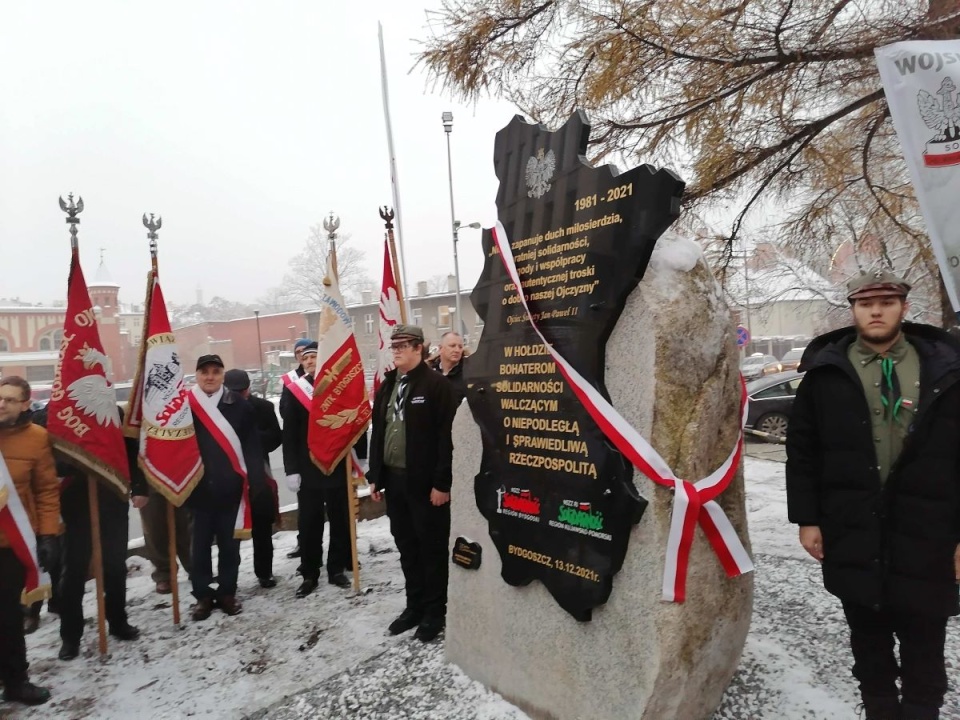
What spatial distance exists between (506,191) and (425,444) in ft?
4.90

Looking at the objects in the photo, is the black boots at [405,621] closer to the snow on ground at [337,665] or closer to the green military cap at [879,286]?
the snow on ground at [337,665]

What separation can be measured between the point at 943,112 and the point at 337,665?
3.73 m

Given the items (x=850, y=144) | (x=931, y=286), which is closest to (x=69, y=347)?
(x=850, y=144)

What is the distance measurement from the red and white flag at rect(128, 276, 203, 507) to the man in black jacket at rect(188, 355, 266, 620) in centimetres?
14

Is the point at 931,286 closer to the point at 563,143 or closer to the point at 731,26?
the point at 731,26

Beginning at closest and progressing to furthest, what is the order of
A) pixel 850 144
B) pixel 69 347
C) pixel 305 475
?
pixel 69 347
pixel 850 144
pixel 305 475

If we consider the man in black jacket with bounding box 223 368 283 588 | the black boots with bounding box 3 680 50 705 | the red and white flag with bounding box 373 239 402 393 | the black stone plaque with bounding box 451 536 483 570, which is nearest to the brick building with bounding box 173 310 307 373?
the red and white flag with bounding box 373 239 402 393

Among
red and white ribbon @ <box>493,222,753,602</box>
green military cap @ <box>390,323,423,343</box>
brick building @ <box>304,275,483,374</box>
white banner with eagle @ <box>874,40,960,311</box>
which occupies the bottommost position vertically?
red and white ribbon @ <box>493,222,753,602</box>

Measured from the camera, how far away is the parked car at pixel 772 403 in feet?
34.6

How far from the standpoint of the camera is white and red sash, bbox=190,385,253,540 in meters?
4.25

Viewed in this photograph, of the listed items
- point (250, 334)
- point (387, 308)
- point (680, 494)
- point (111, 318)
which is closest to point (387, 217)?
point (387, 308)

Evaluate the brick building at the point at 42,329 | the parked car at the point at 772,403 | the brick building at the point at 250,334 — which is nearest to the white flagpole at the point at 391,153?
the parked car at the point at 772,403

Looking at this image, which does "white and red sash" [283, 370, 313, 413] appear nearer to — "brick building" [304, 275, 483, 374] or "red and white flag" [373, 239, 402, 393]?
"red and white flag" [373, 239, 402, 393]

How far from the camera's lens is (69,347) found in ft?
12.4
